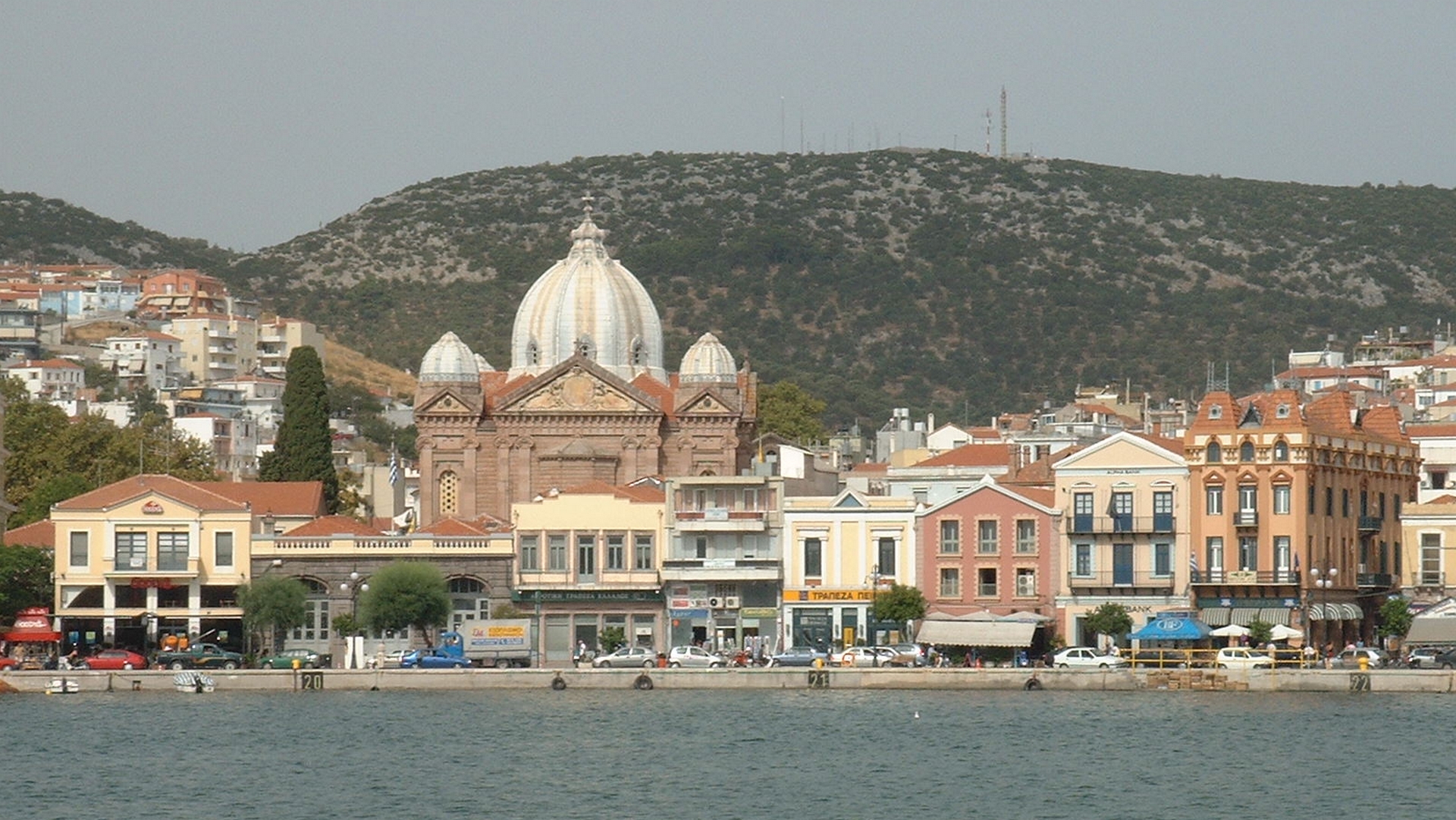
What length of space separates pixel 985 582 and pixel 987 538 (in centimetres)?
147

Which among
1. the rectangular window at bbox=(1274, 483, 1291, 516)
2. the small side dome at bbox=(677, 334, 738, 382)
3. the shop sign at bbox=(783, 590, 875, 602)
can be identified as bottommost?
the shop sign at bbox=(783, 590, 875, 602)

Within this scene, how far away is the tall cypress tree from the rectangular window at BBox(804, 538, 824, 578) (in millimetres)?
27300

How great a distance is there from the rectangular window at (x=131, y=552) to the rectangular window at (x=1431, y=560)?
1706 inches

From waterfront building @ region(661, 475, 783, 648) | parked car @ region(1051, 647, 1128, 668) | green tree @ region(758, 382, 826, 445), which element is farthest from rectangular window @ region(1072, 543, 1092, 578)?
green tree @ region(758, 382, 826, 445)

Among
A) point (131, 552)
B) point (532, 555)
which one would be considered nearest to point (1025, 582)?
point (532, 555)

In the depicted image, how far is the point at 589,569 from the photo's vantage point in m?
97.1

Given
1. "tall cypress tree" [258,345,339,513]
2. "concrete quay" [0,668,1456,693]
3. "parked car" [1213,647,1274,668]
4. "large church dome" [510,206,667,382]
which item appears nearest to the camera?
"concrete quay" [0,668,1456,693]

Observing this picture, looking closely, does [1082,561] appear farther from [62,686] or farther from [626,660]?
[62,686]

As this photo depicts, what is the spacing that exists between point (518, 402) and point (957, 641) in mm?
30570

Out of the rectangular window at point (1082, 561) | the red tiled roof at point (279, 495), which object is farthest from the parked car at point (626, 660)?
the red tiled roof at point (279, 495)

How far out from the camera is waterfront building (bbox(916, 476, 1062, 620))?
93.9 metres

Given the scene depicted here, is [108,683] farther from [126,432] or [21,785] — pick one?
[126,432]

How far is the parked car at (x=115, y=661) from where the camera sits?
87.6 metres

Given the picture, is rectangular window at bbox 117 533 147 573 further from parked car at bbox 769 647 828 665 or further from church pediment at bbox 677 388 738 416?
church pediment at bbox 677 388 738 416
